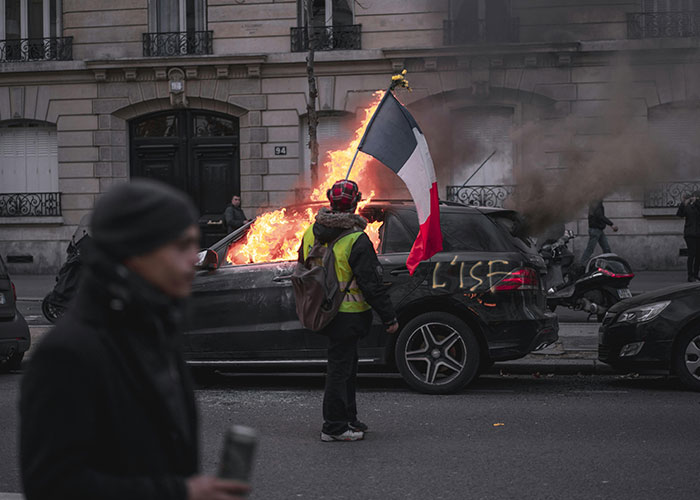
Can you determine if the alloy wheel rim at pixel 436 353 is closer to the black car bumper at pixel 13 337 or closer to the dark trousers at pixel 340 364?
the dark trousers at pixel 340 364

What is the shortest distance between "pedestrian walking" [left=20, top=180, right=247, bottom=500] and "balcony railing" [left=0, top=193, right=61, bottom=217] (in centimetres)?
1993

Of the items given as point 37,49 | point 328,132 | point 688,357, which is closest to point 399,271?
point 688,357

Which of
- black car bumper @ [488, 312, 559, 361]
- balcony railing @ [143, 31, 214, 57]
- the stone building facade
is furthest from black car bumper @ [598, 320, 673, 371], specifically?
balcony railing @ [143, 31, 214, 57]

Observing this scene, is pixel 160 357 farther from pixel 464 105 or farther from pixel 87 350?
pixel 464 105

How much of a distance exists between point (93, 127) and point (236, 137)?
10.5 feet

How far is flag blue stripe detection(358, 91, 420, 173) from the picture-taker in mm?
7734

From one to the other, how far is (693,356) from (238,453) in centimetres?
681

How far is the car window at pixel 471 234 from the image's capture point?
7984 millimetres

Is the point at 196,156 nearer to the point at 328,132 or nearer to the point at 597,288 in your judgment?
the point at 328,132

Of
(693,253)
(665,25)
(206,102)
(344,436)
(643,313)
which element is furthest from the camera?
(206,102)

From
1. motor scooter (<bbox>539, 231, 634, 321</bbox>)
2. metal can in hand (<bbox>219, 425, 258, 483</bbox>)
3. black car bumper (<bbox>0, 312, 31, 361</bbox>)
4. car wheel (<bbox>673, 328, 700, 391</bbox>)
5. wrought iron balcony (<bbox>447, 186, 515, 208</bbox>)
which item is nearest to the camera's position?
metal can in hand (<bbox>219, 425, 258, 483</bbox>)

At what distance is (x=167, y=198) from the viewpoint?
192 centimetres

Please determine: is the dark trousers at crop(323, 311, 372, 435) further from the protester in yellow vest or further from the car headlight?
the car headlight

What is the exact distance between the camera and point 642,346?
8.01 meters
